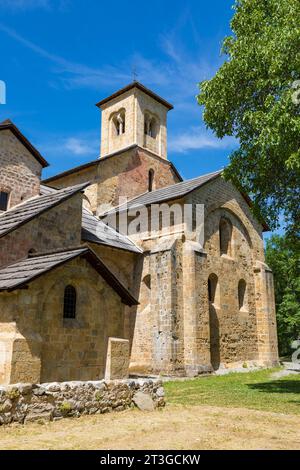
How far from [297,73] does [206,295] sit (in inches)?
385

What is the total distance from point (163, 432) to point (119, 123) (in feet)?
79.6

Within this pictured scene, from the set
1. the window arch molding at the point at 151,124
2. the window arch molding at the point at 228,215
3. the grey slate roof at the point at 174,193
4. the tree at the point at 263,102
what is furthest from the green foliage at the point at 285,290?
the tree at the point at 263,102

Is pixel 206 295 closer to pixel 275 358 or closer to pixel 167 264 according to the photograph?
pixel 167 264

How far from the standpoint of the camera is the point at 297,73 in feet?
35.3

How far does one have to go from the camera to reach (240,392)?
12.0 meters

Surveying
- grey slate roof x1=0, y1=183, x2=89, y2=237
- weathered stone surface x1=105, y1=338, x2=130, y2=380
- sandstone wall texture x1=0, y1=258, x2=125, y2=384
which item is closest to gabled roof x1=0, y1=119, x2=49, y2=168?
grey slate roof x1=0, y1=183, x2=89, y2=237

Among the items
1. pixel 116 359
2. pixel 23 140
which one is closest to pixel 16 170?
pixel 23 140

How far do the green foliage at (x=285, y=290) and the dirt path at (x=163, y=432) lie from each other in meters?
20.6

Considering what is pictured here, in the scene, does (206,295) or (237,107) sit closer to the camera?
(237,107)

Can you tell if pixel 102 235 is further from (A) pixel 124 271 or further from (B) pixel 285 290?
(B) pixel 285 290

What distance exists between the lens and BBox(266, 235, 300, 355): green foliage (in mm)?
28234

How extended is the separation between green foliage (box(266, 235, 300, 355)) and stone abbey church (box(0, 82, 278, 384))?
740 cm
